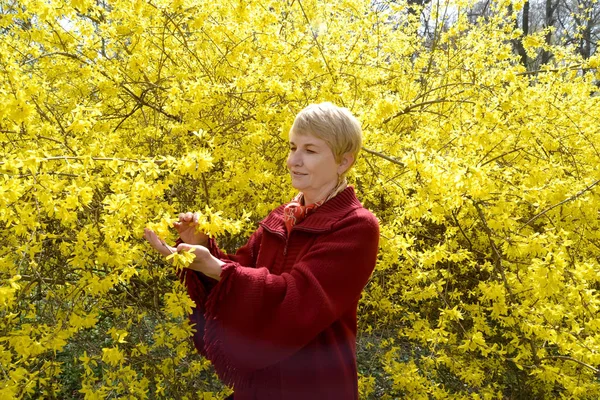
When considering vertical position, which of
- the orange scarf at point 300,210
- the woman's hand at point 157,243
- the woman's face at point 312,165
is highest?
the woman's face at point 312,165

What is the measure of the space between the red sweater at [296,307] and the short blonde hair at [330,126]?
0.17m

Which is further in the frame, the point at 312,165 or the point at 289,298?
the point at 312,165

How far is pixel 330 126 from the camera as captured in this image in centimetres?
169

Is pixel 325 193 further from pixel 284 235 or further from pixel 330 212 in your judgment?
pixel 284 235

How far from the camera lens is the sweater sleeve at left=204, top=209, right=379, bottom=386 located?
1.51 m

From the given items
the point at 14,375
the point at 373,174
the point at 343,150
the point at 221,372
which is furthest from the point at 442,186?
the point at 14,375

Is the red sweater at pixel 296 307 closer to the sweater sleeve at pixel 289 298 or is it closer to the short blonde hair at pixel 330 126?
the sweater sleeve at pixel 289 298

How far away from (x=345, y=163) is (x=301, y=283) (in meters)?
0.47

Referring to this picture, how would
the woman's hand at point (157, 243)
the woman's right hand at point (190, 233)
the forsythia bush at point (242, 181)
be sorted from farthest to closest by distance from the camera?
the forsythia bush at point (242, 181) < the woman's right hand at point (190, 233) < the woman's hand at point (157, 243)

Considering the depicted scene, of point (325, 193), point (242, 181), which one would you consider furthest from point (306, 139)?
point (242, 181)

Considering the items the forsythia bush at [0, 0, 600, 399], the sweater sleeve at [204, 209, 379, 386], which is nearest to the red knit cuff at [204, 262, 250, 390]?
the sweater sleeve at [204, 209, 379, 386]

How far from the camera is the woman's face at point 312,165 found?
67.6 inches

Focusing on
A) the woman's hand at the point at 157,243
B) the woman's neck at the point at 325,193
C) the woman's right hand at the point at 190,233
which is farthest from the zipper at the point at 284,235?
the woman's hand at the point at 157,243

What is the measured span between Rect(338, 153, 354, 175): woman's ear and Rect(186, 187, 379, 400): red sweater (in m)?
0.07
